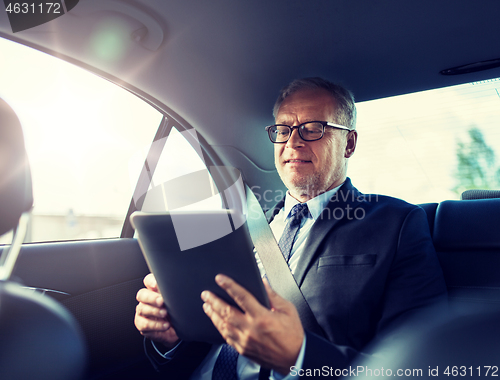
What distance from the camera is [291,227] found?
143cm

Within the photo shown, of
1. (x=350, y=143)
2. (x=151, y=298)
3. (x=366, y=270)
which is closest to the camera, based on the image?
(x=151, y=298)

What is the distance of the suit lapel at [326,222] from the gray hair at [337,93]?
358 millimetres

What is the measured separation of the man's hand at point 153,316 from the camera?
94cm

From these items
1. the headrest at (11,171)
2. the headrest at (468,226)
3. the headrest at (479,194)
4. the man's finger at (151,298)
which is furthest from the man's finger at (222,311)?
the headrest at (479,194)

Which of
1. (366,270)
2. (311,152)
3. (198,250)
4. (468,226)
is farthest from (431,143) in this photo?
(198,250)

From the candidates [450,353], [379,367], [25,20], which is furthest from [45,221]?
[450,353]

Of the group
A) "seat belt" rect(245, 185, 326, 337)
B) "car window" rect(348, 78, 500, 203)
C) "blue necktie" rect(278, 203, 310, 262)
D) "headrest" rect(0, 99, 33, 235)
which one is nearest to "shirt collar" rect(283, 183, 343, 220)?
"blue necktie" rect(278, 203, 310, 262)

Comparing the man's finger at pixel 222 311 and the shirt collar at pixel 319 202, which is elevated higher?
the shirt collar at pixel 319 202

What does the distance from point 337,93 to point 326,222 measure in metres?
0.66

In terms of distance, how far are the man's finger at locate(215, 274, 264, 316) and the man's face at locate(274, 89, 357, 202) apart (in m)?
0.91

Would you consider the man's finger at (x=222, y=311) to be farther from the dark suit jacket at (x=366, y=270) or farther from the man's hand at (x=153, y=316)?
the dark suit jacket at (x=366, y=270)

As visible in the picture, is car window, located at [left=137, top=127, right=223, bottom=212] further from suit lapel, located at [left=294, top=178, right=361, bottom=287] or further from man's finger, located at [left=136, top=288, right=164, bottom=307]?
man's finger, located at [left=136, top=288, right=164, bottom=307]

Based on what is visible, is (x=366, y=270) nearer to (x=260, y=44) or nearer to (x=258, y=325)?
(x=258, y=325)

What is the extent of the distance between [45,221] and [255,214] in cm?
105
